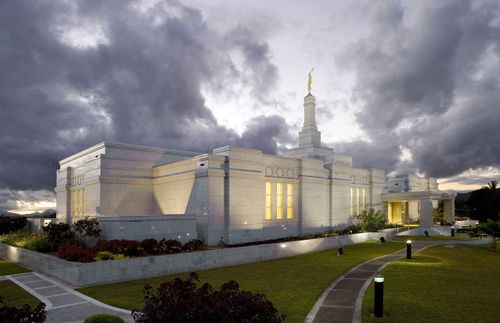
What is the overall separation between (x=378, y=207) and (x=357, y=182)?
18.7 feet

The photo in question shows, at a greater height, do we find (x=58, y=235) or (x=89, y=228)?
(x=89, y=228)

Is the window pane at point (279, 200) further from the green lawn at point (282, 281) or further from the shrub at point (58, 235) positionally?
the shrub at point (58, 235)

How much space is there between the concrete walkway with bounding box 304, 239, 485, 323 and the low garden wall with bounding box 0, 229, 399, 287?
603cm

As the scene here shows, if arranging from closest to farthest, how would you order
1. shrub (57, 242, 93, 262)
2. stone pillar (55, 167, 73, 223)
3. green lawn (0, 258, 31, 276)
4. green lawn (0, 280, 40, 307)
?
green lawn (0, 280, 40, 307) < shrub (57, 242, 93, 262) < green lawn (0, 258, 31, 276) < stone pillar (55, 167, 73, 223)

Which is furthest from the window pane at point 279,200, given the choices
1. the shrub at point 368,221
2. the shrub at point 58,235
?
the shrub at point 58,235

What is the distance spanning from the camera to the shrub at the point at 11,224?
3379cm

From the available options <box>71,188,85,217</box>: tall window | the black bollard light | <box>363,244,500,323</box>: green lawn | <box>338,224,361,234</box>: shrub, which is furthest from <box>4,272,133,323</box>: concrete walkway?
<box>338,224,361,234</box>: shrub

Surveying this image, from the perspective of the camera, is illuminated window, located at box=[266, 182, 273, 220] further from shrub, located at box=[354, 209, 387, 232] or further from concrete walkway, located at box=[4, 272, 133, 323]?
concrete walkway, located at box=[4, 272, 133, 323]

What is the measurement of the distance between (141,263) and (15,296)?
512 cm

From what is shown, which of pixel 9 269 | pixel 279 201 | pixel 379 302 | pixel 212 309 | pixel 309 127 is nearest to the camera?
pixel 212 309

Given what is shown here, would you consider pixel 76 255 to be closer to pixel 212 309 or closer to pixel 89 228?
pixel 89 228

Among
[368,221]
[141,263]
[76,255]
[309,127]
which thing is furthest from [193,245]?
[309,127]

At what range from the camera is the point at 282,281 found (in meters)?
15.8

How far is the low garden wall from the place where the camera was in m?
15.5
